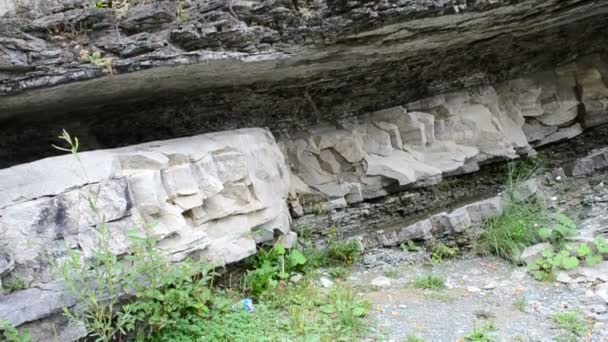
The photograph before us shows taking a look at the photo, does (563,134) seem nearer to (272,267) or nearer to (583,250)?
(583,250)

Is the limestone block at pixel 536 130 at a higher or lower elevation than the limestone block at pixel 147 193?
lower

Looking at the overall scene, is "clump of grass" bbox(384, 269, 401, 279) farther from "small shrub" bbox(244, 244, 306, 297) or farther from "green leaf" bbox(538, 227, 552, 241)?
"green leaf" bbox(538, 227, 552, 241)

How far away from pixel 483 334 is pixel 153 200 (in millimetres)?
2079

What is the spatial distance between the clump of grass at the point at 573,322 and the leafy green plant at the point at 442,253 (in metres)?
1.22

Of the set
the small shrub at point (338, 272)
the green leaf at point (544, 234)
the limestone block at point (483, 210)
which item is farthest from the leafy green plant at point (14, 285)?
the green leaf at point (544, 234)

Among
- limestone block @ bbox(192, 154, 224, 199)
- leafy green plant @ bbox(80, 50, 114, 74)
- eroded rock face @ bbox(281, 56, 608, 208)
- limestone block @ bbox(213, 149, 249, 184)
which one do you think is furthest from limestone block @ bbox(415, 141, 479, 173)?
leafy green plant @ bbox(80, 50, 114, 74)

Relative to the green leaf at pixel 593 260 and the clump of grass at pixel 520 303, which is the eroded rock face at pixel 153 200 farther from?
the green leaf at pixel 593 260

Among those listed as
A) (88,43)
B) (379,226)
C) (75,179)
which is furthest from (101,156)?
(379,226)

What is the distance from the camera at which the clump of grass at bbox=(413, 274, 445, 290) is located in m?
3.98

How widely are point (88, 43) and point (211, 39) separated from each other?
758 mm

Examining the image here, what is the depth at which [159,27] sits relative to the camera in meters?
3.54

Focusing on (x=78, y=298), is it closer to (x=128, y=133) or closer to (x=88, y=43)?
(x=88, y=43)

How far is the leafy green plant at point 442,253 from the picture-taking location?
4535 mm

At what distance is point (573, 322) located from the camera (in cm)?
329
